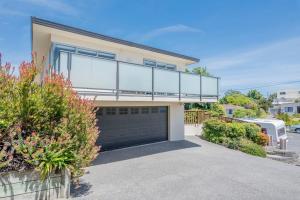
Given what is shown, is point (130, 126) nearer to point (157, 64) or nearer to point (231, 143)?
point (157, 64)

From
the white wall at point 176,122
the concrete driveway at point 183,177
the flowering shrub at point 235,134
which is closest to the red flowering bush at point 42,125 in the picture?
the concrete driveway at point 183,177

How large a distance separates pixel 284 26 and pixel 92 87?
16627 millimetres

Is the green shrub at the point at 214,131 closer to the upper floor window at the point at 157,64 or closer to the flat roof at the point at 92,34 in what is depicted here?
the upper floor window at the point at 157,64

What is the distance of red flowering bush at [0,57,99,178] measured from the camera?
17.7 feet

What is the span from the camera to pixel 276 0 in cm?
1348

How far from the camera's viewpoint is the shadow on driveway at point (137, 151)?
393 inches

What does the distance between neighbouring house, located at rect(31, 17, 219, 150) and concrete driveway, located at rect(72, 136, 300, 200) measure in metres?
1.86

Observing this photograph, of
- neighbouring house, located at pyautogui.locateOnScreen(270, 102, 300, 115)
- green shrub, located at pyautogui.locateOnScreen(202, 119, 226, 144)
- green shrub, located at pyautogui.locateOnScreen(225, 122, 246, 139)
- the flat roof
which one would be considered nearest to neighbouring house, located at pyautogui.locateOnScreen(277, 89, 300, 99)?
neighbouring house, located at pyautogui.locateOnScreen(270, 102, 300, 115)

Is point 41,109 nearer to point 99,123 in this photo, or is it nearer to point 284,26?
point 99,123

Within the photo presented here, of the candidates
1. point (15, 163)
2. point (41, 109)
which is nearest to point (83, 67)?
point (41, 109)

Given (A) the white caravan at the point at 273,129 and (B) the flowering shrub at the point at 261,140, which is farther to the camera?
(A) the white caravan at the point at 273,129

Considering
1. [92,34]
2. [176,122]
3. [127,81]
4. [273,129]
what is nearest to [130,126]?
[176,122]

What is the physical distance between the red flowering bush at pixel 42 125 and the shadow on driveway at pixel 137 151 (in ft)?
12.0

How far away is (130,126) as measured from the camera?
40.6ft
